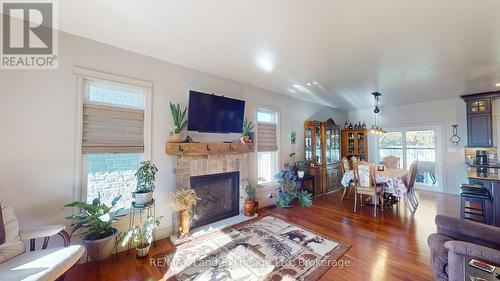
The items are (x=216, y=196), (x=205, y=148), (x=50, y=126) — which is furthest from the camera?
(x=216, y=196)

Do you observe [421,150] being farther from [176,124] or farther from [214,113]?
[176,124]

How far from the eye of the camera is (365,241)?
8.84ft

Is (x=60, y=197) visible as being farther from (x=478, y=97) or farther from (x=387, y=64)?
(x=478, y=97)

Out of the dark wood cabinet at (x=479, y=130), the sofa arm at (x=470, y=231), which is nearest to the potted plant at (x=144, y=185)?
the sofa arm at (x=470, y=231)

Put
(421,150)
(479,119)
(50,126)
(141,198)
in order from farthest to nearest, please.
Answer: (421,150)
(479,119)
(141,198)
(50,126)

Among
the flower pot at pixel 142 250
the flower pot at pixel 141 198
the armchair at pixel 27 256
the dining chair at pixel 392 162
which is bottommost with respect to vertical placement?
the flower pot at pixel 142 250

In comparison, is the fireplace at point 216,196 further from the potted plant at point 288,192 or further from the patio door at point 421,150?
the patio door at point 421,150

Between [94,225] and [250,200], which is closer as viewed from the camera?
[94,225]

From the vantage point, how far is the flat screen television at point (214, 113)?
298 cm

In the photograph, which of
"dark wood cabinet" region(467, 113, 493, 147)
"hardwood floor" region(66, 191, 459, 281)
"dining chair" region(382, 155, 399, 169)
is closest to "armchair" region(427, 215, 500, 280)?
"hardwood floor" region(66, 191, 459, 281)

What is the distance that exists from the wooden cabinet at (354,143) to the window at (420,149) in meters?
0.69

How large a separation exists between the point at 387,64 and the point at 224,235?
3624 mm

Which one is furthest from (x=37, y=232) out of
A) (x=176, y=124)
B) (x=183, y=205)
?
(x=176, y=124)

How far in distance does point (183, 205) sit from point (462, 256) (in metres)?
2.79
